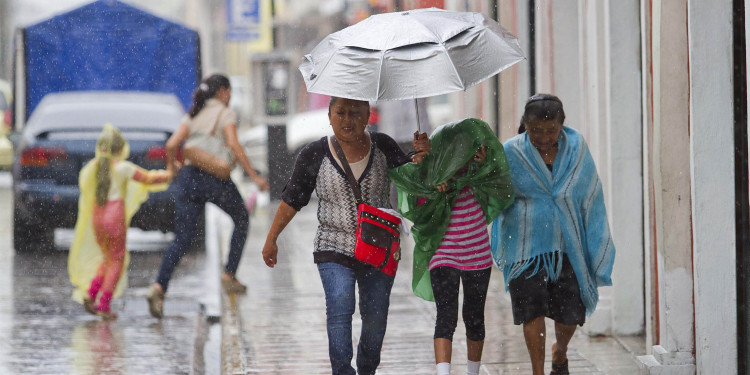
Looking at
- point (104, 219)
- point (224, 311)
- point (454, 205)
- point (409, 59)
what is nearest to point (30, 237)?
point (104, 219)

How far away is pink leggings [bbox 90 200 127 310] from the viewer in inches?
358

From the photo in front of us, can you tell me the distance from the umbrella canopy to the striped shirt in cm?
69

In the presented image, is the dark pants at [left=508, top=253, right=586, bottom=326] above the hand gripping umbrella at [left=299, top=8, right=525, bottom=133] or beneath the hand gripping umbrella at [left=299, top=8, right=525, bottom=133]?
beneath

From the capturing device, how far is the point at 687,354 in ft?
21.7

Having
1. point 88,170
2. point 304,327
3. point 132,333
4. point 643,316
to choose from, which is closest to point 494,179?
point 643,316

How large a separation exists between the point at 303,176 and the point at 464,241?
0.82 m

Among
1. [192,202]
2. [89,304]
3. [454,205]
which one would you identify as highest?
[454,205]

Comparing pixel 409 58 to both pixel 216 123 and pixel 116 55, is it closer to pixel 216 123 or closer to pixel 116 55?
pixel 216 123

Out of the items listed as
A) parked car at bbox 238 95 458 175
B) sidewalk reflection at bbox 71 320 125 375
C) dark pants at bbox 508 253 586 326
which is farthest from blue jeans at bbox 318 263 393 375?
parked car at bbox 238 95 458 175

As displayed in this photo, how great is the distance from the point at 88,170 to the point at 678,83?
4685mm

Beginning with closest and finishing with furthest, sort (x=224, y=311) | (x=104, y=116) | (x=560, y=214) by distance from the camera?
(x=560, y=214)
(x=224, y=311)
(x=104, y=116)

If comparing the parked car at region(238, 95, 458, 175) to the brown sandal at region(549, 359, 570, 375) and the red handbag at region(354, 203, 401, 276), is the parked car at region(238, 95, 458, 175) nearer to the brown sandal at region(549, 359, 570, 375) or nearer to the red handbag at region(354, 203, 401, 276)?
the brown sandal at region(549, 359, 570, 375)

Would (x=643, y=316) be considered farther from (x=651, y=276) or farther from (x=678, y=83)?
(x=678, y=83)

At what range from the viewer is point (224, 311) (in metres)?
9.32
